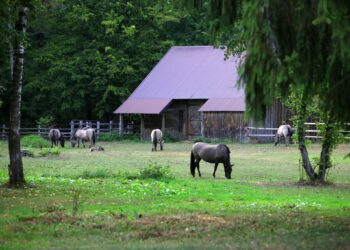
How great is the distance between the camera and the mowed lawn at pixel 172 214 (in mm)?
9297

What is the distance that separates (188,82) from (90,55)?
11.1 meters

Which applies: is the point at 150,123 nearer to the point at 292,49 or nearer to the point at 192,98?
the point at 192,98

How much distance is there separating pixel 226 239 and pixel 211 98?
1652 inches

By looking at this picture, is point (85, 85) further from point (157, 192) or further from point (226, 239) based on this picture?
point (226, 239)

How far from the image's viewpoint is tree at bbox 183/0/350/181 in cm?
783

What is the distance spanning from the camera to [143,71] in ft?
200

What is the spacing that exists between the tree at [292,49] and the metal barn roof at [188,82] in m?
40.0

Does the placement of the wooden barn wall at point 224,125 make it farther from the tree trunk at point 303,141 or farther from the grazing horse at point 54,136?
the tree trunk at point 303,141

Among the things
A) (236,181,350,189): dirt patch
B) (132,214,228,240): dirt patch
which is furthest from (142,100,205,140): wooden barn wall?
(132,214,228,240): dirt patch

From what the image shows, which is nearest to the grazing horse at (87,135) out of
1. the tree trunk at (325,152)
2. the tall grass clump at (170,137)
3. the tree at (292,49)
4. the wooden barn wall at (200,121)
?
the tall grass clump at (170,137)

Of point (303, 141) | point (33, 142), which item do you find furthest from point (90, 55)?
point (303, 141)

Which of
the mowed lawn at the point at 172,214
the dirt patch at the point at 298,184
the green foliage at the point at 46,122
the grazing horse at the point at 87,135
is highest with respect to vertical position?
the green foliage at the point at 46,122

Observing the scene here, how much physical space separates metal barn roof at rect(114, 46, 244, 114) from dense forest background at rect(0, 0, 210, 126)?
337cm

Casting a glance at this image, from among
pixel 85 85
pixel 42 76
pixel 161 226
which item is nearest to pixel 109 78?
pixel 85 85
